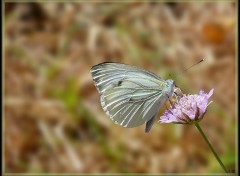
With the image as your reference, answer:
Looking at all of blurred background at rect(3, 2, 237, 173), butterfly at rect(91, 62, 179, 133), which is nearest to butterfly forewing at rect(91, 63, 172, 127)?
butterfly at rect(91, 62, 179, 133)

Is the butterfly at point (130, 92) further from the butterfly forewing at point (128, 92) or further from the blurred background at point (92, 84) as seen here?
the blurred background at point (92, 84)

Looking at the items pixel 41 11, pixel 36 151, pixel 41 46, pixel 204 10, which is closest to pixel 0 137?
pixel 36 151

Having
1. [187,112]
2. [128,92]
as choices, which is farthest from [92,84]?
[187,112]

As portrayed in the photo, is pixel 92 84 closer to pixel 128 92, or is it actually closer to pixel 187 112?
pixel 128 92

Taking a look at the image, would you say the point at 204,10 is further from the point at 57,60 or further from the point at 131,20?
the point at 57,60

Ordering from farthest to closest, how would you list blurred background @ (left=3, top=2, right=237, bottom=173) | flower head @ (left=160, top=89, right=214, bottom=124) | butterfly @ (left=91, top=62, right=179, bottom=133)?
1. blurred background @ (left=3, top=2, right=237, bottom=173)
2. butterfly @ (left=91, top=62, right=179, bottom=133)
3. flower head @ (left=160, top=89, right=214, bottom=124)

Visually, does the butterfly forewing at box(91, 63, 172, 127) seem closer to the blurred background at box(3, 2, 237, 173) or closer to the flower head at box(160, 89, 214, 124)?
the flower head at box(160, 89, 214, 124)
